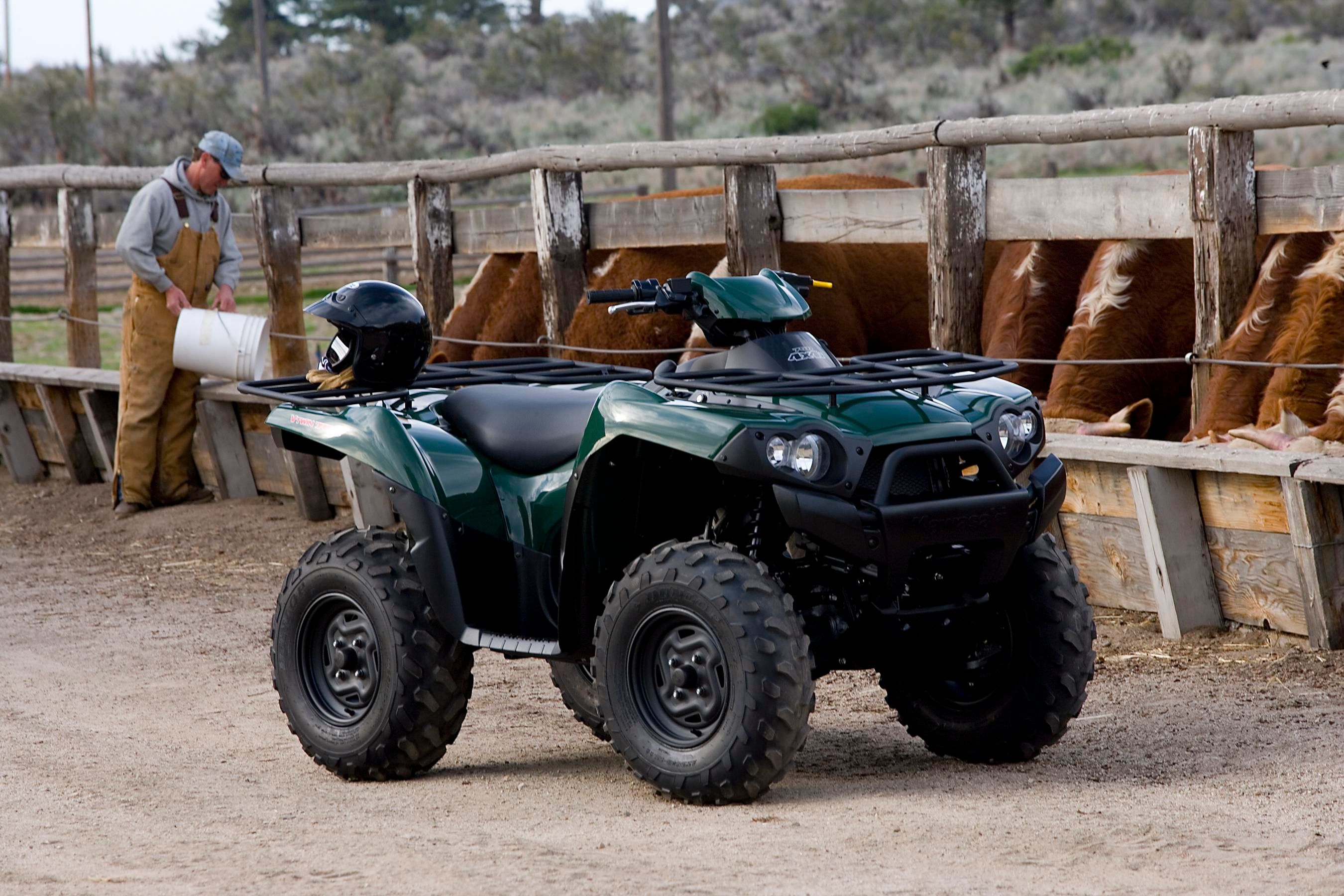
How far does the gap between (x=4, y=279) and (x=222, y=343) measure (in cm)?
458

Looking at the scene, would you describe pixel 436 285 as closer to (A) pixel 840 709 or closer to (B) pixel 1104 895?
(A) pixel 840 709

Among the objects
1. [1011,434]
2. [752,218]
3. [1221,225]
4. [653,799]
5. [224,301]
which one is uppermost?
[752,218]

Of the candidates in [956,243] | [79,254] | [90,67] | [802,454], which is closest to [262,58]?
[90,67]

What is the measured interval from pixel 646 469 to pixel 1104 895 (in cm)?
177

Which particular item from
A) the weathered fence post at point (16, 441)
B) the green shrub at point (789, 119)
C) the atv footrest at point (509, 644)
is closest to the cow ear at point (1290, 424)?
the atv footrest at point (509, 644)

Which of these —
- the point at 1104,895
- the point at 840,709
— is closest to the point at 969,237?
the point at 840,709

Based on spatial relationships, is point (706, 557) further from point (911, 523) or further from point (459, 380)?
point (459, 380)

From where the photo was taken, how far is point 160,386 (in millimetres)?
10469

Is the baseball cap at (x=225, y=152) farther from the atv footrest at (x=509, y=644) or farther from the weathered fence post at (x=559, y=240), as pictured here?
the atv footrest at (x=509, y=644)

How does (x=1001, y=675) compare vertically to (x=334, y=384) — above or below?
Result: below

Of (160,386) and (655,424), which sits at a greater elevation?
(160,386)

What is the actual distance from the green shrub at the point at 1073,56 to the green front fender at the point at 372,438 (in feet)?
131

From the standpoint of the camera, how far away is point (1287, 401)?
23.1 feet

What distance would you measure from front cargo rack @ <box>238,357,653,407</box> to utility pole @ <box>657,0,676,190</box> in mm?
22578
